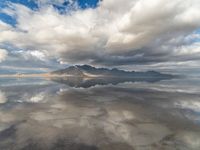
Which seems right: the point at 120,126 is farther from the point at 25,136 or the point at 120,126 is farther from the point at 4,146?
the point at 4,146

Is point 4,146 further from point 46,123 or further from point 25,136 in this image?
point 46,123

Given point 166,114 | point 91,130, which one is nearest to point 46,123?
point 91,130

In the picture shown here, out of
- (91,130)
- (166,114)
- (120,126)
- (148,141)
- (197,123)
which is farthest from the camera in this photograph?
(166,114)

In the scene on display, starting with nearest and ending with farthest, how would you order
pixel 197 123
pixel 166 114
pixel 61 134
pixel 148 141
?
pixel 148 141 < pixel 61 134 < pixel 197 123 < pixel 166 114

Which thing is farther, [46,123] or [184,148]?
[46,123]

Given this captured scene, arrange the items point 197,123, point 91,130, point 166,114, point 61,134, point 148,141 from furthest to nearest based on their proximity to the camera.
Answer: point 166,114 < point 197,123 < point 91,130 < point 61,134 < point 148,141

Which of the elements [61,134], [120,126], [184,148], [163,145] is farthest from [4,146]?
[184,148]

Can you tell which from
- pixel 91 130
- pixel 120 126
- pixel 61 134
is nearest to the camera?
pixel 61 134

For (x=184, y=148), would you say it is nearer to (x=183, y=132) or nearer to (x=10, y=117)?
(x=183, y=132)

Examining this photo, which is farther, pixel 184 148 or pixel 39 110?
pixel 39 110
